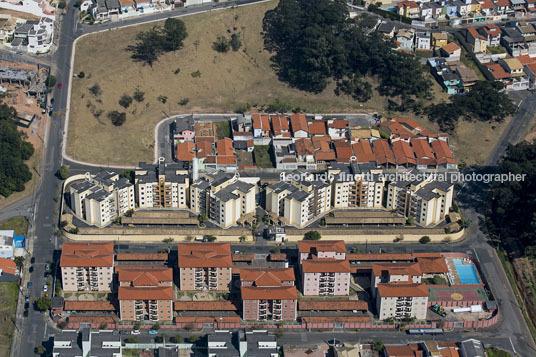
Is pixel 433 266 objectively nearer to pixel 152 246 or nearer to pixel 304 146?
pixel 304 146

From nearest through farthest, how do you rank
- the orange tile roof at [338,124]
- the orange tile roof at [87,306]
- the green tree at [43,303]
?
the green tree at [43,303] → the orange tile roof at [87,306] → the orange tile roof at [338,124]

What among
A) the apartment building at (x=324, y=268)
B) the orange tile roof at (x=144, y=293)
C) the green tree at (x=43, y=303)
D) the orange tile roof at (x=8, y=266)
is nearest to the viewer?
the orange tile roof at (x=144, y=293)

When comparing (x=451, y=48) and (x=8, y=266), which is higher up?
(x=451, y=48)

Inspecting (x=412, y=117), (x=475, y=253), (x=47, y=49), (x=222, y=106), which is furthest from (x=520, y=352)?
(x=47, y=49)

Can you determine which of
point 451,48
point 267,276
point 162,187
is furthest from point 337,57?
point 267,276

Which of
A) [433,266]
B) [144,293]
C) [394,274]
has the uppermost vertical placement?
[144,293]

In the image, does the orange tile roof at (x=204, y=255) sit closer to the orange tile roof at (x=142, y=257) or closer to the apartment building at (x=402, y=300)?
the orange tile roof at (x=142, y=257)

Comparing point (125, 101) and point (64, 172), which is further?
point (125, 101)

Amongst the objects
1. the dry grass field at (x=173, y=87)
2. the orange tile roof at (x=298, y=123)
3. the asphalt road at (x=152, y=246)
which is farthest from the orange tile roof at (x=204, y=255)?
the orange tile roof at (x=298, y=123)

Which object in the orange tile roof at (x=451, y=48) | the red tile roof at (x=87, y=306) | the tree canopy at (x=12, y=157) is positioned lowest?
the red tile roof at (x=87, y=306)
